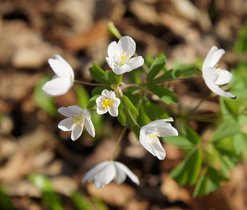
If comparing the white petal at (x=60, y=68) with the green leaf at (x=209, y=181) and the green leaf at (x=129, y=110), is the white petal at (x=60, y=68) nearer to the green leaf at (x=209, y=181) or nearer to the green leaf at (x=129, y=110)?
the green leaf at (x=129, y=110)

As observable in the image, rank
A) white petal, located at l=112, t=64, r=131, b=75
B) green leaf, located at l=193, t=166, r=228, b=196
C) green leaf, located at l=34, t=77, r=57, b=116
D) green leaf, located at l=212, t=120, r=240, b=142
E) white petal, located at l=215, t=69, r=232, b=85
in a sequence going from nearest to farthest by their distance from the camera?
white petal, located at l=112, t=64, r=131, b=75
white petal, located at l=215, t=69, r=232, b=85
green leaf, located at l=212, t=120, r=240, b=142
green leaf, located at l=193, t=166, r=228, b=196
green leaf, located at l=34, t=77, r=57, b=116

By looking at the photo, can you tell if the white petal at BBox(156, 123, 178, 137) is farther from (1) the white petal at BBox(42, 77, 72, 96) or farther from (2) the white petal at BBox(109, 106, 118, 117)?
(1) the white petal at BBox(42, 77, 72, 96)

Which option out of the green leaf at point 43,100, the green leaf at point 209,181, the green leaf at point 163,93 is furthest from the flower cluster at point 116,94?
the green leaf at point 43,100

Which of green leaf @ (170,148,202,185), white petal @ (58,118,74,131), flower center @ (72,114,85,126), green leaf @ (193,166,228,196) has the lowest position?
green leaf @ (193,166,228,196)

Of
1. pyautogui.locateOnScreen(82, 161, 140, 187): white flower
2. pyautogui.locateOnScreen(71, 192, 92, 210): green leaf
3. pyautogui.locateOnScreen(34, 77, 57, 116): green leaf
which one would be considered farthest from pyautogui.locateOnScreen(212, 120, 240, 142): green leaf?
pyautogui.locateOnScreen(34, 77, 57, 116): green leaf

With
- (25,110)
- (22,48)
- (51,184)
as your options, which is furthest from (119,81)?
(22,48)

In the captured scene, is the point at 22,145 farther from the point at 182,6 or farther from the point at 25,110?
the point at 182,6

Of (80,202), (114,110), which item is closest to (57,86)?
(114,110)
